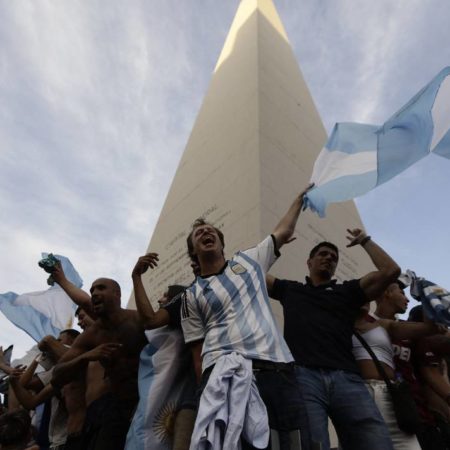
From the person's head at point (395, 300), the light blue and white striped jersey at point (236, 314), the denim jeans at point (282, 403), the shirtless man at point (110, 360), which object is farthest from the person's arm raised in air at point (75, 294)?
the person's head at point (395, 300)

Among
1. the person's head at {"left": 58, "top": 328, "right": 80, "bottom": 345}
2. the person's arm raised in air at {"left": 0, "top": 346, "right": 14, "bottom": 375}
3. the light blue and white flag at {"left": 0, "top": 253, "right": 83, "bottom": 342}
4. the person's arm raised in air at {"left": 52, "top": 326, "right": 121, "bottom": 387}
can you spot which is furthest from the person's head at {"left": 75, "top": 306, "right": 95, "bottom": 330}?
the light blue and white flag at {"left": 0, "top": 253, "right": 83, "bottom": 342}

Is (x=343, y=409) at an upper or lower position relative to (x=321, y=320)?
lower

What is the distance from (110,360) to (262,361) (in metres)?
0.99

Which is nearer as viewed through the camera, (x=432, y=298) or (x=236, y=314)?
(x=236, y=314)

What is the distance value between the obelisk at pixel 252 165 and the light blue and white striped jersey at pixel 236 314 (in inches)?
71.1

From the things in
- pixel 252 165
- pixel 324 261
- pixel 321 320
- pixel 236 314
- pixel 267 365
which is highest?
pixel 252 165

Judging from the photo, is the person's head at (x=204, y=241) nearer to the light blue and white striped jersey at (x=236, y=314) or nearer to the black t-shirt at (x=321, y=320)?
the light blue and white striped jersey at (x=236, y=314)

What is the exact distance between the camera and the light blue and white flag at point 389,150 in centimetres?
272

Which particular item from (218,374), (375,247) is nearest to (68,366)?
(218,374)

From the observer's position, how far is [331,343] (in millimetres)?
2166

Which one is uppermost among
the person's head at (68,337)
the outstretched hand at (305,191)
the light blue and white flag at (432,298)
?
the outstretched hand at (305,191)

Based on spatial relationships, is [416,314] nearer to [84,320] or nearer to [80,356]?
[80,356]

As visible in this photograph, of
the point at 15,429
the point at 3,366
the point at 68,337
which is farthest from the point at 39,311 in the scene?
the point at 15,429

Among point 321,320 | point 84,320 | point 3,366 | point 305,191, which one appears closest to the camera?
point 321,320
